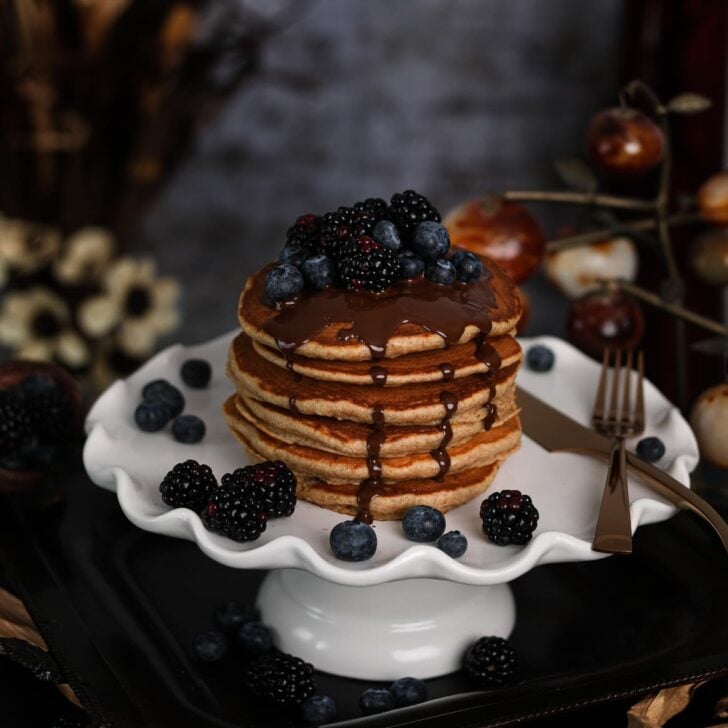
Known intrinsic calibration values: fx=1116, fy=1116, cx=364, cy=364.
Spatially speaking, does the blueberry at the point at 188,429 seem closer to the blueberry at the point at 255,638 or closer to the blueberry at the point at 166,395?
the blueberry at the point at 166,395

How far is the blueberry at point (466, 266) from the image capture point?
1.54 m

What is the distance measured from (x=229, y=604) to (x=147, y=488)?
0.21 metres

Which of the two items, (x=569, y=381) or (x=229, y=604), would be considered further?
(x=569, y=381)

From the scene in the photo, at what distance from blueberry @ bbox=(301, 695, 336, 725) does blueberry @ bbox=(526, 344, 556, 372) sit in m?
0.78

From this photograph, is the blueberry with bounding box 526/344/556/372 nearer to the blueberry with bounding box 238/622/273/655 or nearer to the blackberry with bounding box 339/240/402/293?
the blackberry with bounding box 339/240/402/293

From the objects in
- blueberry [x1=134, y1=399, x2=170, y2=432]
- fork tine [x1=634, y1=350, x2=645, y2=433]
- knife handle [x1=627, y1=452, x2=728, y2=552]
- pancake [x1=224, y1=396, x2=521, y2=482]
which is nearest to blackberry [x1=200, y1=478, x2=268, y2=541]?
pancake [x1=224, y1=396, x2=521, y2=482]

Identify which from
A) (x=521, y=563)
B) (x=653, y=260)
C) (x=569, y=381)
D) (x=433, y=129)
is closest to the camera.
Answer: (x=521, y=563)

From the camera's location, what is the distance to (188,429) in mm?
1664

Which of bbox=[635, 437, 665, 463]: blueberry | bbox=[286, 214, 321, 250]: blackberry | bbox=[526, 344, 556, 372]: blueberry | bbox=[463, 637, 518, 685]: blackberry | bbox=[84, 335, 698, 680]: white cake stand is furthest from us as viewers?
bbox=[526, 344, 556, 372]: blueberry

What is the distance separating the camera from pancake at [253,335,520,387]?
1.43 metres

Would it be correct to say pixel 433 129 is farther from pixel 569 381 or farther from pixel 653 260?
pixel 569 381

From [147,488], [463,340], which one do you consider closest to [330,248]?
[463,340]

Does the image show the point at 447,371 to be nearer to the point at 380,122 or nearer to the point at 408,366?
the point at 408,366

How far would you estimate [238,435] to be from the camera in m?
1.62
